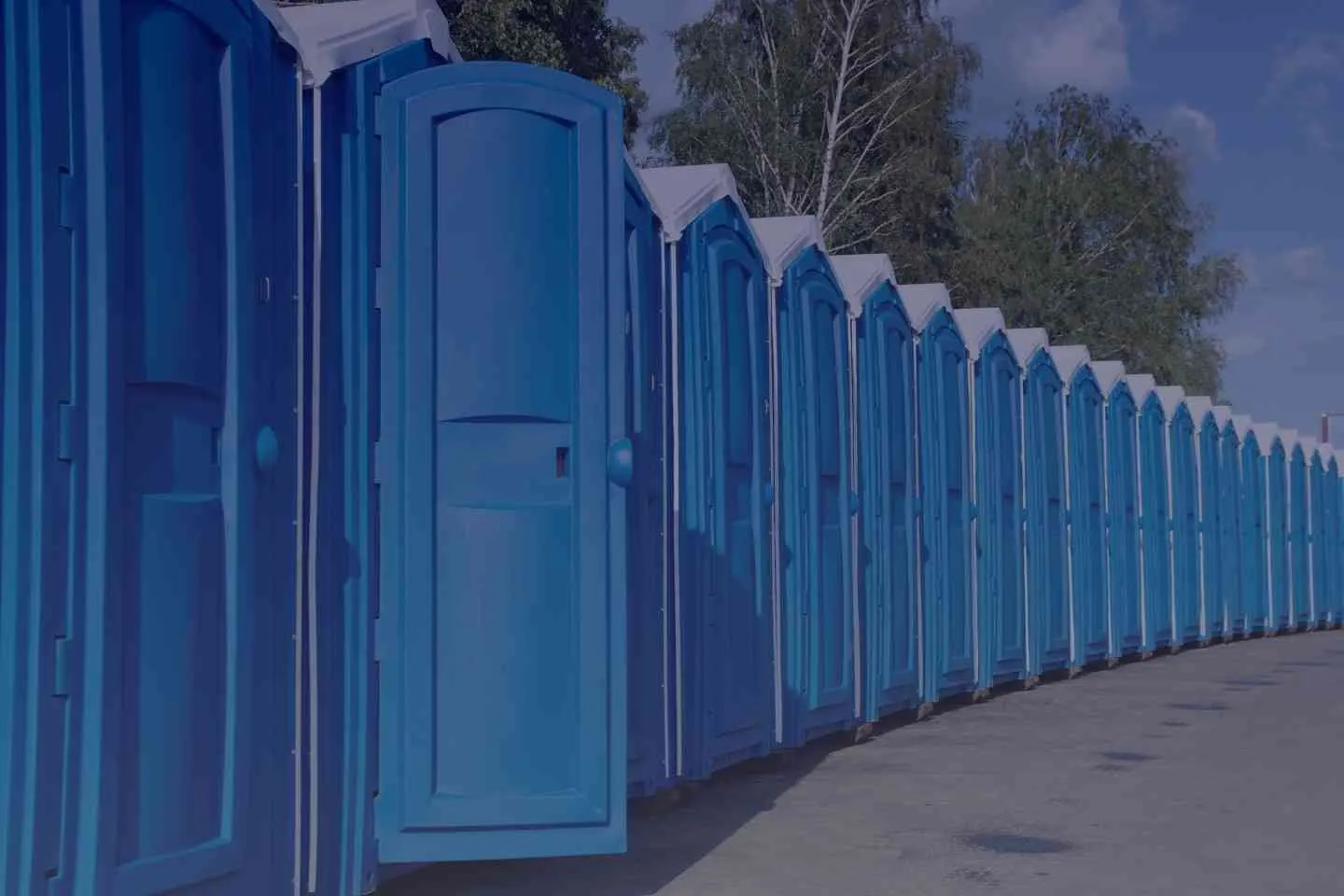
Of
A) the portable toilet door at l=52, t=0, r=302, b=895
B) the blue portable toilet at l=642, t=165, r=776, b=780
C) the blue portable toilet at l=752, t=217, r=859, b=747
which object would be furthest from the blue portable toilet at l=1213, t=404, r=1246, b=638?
the portable toilet door at l=52, t=0, r=302, b=895

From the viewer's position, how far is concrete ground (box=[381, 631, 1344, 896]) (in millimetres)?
5543

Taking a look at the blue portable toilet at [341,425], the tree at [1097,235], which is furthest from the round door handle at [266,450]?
the tree at [1097,235]

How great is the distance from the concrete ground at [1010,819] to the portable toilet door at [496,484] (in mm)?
776

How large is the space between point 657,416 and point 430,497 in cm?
196

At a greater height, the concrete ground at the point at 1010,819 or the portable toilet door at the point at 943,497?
the portable toilet door at the point at 943,497

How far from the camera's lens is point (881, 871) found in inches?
224

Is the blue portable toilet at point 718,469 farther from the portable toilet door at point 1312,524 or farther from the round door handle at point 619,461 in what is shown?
the portable toilet door at point 1312,524

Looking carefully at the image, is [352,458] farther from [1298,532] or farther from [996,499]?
[1298,532]

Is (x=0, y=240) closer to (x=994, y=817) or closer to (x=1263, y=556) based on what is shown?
(x=994, y=817)

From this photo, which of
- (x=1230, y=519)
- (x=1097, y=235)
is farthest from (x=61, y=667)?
(x=1097, y=235)

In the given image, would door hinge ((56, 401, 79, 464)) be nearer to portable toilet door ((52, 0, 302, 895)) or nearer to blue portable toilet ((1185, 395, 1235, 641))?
portable toilet door ((52, 0, 302, 895))

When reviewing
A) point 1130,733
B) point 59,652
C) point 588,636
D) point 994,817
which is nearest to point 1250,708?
point 1130,733

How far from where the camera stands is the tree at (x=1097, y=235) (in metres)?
39.7

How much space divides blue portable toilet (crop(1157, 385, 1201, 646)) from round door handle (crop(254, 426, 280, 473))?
13597 mm
